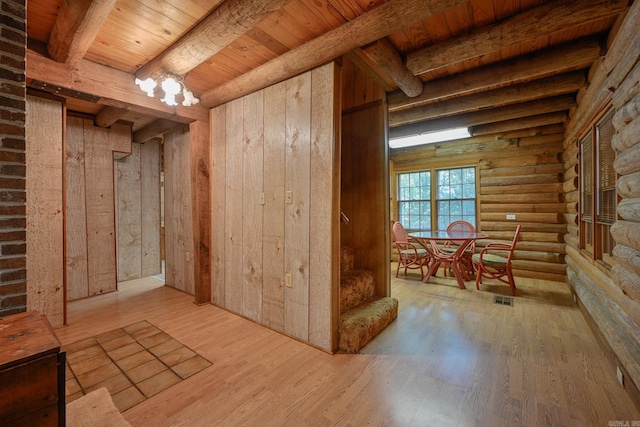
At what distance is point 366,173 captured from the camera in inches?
123

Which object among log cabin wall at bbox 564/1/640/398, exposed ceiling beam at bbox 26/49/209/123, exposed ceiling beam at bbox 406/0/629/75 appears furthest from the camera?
exposed ceiling beam at bbox 26/49/209/123

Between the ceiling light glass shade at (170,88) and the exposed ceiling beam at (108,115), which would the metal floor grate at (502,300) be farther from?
the exposed ceiling beam at (108,115)

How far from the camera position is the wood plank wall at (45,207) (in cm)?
255

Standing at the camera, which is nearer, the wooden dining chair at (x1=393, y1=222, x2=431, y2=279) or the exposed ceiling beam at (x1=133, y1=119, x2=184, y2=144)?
the exposed ceiling beam at (x1=133, y1=119, x2=184, y2=144)

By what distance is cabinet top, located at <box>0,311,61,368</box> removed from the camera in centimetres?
93

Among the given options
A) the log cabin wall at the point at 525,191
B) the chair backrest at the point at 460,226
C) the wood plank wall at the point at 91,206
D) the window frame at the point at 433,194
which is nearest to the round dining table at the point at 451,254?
the chair backrest at the point at 460,226

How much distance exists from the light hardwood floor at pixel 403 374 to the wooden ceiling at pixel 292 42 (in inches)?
95.5

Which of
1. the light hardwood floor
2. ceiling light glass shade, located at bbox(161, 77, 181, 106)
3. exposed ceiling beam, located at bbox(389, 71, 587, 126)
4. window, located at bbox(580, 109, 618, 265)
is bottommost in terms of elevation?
the light hardwood floor

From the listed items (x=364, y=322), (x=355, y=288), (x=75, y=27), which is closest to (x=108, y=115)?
(x=75, y=27)

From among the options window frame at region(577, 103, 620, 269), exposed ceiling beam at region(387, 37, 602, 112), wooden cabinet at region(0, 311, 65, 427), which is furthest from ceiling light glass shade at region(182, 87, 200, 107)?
window frame at region(577, 103, 620, 269)

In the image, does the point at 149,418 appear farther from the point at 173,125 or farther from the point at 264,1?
the point at 173,125

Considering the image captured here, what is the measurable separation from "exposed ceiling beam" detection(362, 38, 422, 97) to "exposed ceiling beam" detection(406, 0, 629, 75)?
16 centimetres

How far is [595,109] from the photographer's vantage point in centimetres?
267

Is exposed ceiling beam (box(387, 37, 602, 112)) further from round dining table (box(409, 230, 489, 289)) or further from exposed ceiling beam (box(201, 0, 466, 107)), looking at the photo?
round dining table (box(409, 230, 489, 289))
